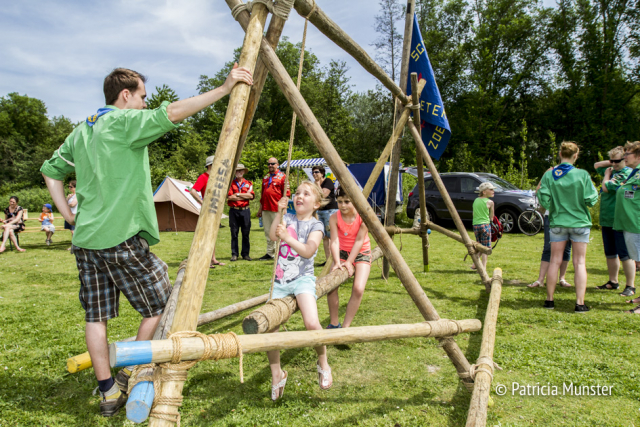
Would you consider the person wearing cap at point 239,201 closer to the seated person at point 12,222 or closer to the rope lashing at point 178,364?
the rope lashing at point 178,364

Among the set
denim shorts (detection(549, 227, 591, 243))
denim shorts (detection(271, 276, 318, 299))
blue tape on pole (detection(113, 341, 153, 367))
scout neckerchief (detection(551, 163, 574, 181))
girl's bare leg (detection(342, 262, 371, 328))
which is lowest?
girl's bare leg (detection(342, 262, 371, 328))

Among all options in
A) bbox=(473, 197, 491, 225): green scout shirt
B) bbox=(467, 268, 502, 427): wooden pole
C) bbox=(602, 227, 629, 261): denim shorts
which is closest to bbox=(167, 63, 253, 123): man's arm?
bbox=(467, 268, 502, 427): wooden pole

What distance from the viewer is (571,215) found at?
14.5 ft

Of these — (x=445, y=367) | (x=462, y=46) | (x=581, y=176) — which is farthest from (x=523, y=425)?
(x=462, y=46)

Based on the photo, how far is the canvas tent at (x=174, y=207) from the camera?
14.6 m

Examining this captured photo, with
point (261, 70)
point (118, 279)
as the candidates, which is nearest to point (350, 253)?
point (261, 70)

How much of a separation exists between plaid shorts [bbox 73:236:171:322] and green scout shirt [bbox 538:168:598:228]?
431 centimetres

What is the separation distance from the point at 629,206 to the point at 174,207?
1403 cm

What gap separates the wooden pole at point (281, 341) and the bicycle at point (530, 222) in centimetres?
1056

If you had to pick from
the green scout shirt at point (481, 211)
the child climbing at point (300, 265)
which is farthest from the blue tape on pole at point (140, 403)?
the green scout shirt at point (481, 211)

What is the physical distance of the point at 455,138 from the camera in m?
29.1

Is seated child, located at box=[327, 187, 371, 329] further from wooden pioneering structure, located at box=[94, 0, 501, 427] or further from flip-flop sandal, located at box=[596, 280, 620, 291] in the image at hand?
flip-flop sandal, located at box=[596, 280, 620, 291]

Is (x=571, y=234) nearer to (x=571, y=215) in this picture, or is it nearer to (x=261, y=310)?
(x=571, y=215)

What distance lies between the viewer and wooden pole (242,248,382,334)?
215 centimetres
